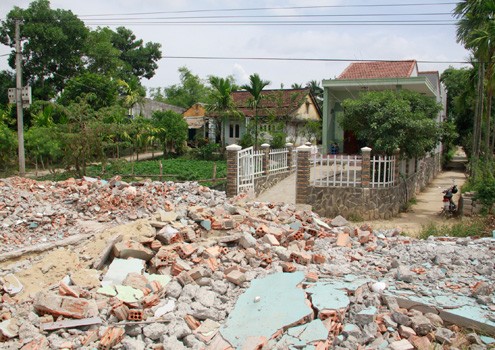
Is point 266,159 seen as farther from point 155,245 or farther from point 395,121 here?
point 155,245

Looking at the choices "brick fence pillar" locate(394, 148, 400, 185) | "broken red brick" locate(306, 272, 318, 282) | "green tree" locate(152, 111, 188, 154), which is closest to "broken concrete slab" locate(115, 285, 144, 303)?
"broken red brick" locate(306, 272, 318, 282)

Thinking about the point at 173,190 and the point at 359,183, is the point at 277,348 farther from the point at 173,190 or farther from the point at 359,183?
the point at 359,183

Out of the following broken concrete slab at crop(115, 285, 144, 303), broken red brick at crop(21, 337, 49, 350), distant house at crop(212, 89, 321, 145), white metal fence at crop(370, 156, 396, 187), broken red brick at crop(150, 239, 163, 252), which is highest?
distant house at crop(212, 89, 321, 145)

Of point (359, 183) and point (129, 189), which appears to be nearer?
point (129, 189)

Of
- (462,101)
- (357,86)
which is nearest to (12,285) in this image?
(357,86)

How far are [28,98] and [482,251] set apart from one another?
16628mm

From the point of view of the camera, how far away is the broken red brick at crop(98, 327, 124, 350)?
470 cm

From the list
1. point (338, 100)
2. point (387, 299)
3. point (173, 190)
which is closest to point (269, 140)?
point (338, 100)

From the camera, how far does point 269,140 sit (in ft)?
86.1

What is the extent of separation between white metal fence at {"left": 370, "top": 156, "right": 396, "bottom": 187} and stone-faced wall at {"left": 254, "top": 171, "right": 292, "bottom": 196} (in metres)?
3.30

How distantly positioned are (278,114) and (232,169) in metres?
16.0

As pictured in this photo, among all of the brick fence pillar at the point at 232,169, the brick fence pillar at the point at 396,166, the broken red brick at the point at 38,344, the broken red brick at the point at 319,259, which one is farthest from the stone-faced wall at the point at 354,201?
the broken red brick at the point at 38,344

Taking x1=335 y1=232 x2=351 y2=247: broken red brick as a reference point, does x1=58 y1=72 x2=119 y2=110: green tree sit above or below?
above

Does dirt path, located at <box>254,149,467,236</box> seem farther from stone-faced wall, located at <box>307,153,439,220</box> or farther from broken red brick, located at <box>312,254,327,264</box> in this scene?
broken red brick, located at <box>312,254,327,264</box>
